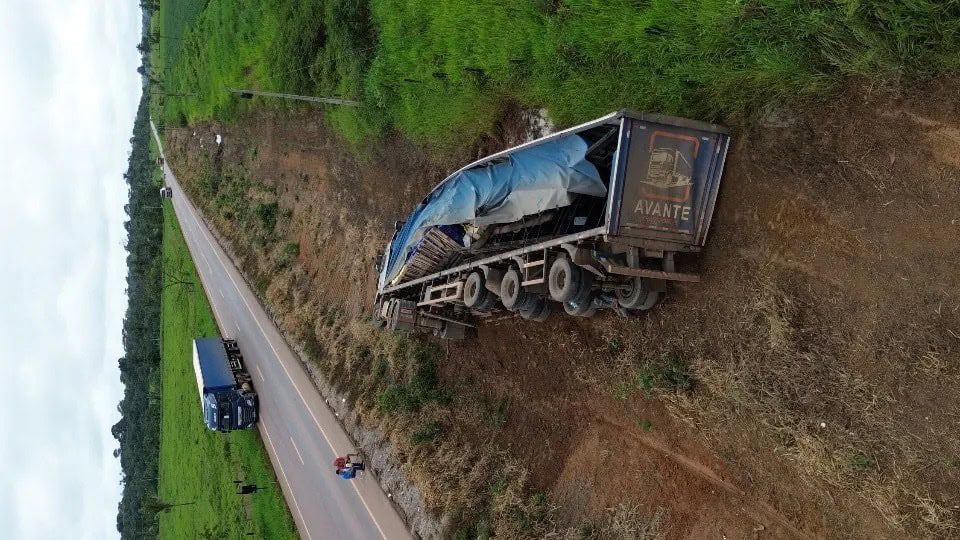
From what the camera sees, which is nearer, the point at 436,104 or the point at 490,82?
the point at 490,82

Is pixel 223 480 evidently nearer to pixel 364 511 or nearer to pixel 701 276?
pixel 364 511

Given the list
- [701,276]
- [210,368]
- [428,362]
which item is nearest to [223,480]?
[210,368]

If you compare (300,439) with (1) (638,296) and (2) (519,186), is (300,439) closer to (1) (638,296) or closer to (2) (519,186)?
(2) (519,186)

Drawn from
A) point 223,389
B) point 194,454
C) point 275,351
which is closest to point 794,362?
point 275,351

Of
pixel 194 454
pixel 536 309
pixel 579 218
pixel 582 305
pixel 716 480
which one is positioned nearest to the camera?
pixel 716 480

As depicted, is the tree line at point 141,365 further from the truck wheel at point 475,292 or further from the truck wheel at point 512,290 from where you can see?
the truck wheel at point 512,290

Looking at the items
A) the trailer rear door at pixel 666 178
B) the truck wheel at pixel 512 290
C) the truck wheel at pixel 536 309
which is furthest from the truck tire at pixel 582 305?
the trailer rear door at pixel 666 178

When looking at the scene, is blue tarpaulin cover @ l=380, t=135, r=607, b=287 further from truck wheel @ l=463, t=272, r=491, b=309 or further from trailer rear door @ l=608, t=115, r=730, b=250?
truck wheel @ l=463, t=272, r=491, b=309
